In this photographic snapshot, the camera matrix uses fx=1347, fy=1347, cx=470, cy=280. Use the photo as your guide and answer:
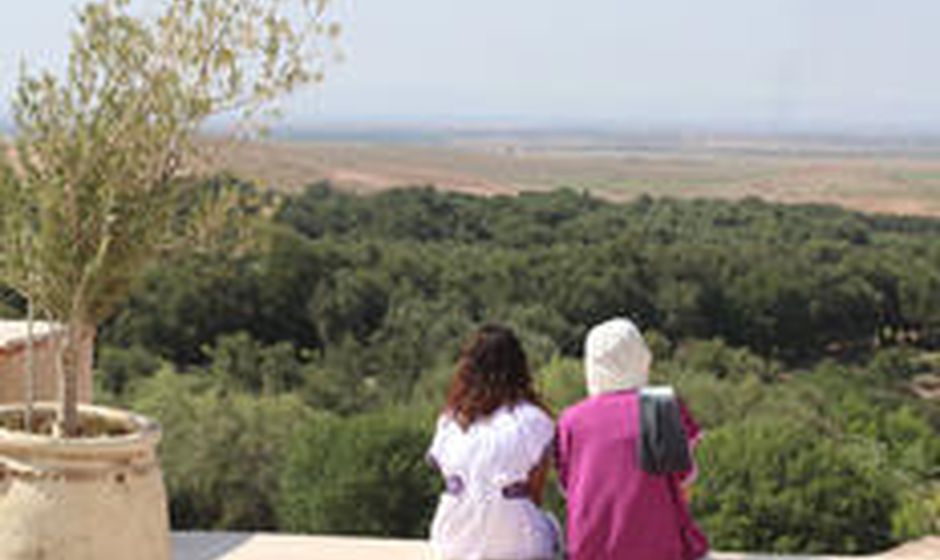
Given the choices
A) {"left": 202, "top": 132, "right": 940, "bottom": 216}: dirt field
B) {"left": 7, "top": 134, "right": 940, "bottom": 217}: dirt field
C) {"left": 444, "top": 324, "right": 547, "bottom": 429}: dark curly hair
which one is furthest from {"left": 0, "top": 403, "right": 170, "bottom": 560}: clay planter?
{"left": 202, "top": 132, "right": 940, "bottom": 216}: dirt field

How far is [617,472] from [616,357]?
28cm

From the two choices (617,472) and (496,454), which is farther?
(496,454)

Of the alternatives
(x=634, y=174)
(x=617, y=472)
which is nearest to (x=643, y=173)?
(x=634, y=174)

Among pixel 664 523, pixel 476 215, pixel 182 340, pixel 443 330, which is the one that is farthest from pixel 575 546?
pixel 476 215

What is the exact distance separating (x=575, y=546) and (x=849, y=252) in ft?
120

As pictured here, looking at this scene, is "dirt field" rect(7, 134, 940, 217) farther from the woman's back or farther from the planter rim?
the planter rim

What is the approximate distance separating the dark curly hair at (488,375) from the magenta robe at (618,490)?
17 centimetres

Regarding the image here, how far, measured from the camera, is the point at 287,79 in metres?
3.29

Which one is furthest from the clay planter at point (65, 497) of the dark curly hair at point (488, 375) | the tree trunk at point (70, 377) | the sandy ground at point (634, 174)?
the sandy ground at point (634, 174)

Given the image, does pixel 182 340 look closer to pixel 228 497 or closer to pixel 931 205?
pixel 228 497

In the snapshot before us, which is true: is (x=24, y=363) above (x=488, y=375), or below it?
below

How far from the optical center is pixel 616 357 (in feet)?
10.6

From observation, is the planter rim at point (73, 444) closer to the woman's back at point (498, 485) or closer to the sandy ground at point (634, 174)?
the woman's back at point (498, 485)

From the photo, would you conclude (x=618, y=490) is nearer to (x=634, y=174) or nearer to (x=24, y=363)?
(x=24, y=363)
